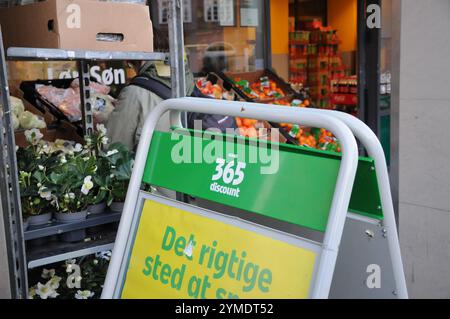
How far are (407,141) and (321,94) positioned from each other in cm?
671

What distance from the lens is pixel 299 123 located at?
1490mm

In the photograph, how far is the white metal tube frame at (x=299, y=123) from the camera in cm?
134

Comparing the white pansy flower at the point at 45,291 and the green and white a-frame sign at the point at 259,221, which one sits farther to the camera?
the white pansy flower at the point at 45,291

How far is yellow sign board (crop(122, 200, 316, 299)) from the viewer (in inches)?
56.9

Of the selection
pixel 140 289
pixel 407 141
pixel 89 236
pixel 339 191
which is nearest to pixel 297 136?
pixel 407 141

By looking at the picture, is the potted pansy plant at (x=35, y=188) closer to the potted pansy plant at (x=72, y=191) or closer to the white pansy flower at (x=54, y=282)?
the potted pansy plant at (x=72, y=191)

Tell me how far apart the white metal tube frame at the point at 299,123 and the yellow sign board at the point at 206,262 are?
0.05m

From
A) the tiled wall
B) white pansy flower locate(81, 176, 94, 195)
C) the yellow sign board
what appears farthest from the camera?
the tiled wall

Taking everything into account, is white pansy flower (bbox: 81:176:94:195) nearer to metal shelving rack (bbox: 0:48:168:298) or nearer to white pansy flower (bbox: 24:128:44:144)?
metal shelving rack (bbox: 0:48:168:298)

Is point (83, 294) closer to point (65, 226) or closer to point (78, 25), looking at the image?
point (65, 226)

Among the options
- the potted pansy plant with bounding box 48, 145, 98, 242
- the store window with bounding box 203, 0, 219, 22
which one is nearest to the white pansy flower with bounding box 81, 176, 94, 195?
the potted pansy plant with bounding box 48, 145, 98, 242

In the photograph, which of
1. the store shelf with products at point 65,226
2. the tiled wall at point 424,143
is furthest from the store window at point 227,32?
the store shelf with products at point 65,226

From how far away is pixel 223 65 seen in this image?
7.20 m
